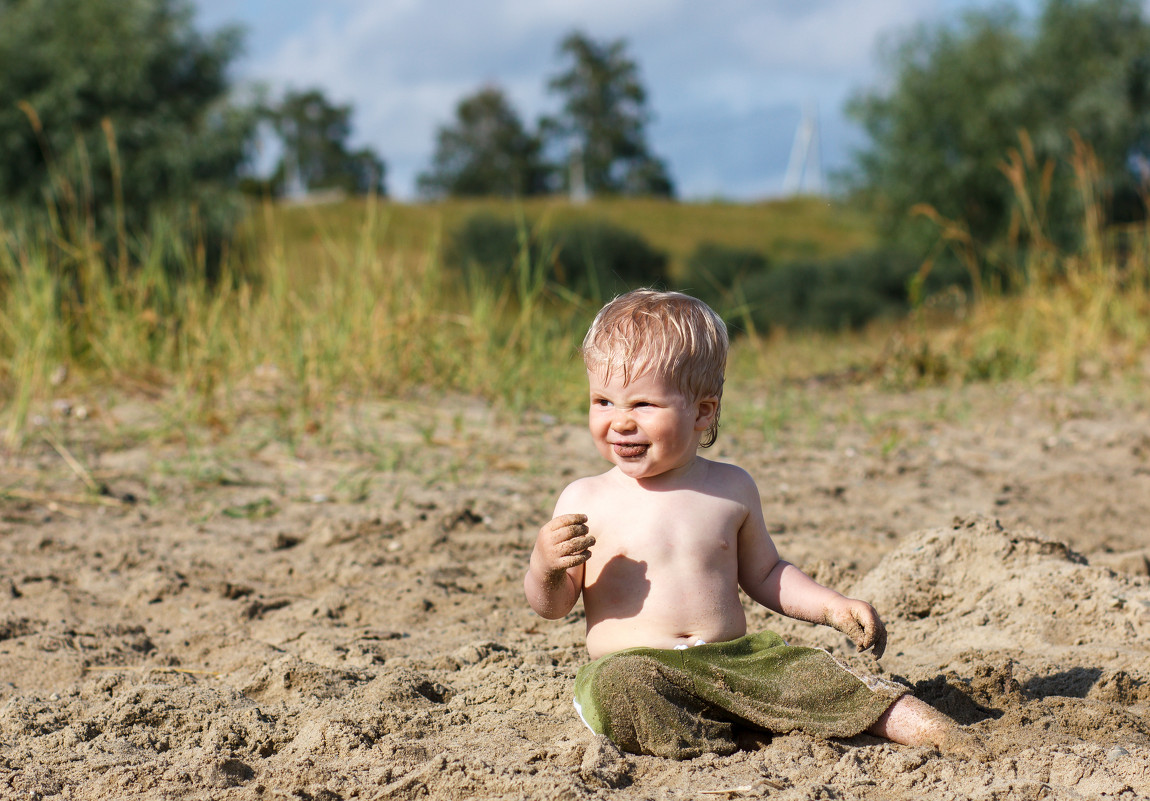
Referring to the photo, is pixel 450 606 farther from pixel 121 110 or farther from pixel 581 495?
pixel 121 110

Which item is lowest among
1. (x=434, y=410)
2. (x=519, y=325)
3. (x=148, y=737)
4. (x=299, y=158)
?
(x=148, y=737)

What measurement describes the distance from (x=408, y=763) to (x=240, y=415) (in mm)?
3030

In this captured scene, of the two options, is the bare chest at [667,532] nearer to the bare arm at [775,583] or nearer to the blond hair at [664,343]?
the bare arm at [775,583]

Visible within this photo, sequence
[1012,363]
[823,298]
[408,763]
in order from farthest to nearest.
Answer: [823,298] < [1012,363] < [408,763]

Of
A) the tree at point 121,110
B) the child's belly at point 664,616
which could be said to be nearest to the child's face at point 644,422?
the child's belly at point 664,616

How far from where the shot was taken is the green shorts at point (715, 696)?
1730 millimetres

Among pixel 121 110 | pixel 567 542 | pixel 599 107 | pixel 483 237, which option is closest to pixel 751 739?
pixel 567 542

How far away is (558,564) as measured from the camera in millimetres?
1753

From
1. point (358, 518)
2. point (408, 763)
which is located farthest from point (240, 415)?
point (408, 763)

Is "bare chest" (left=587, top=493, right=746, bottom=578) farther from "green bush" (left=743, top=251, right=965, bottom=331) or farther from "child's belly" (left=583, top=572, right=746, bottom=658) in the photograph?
"green bush" (left=743, top=251, right=965, bottom=331)

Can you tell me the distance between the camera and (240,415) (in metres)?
4.40

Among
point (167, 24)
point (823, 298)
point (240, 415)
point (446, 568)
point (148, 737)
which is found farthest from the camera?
point (823, 298)

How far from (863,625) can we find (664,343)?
0.63m

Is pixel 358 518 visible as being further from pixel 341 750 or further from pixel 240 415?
pixel 341 750
